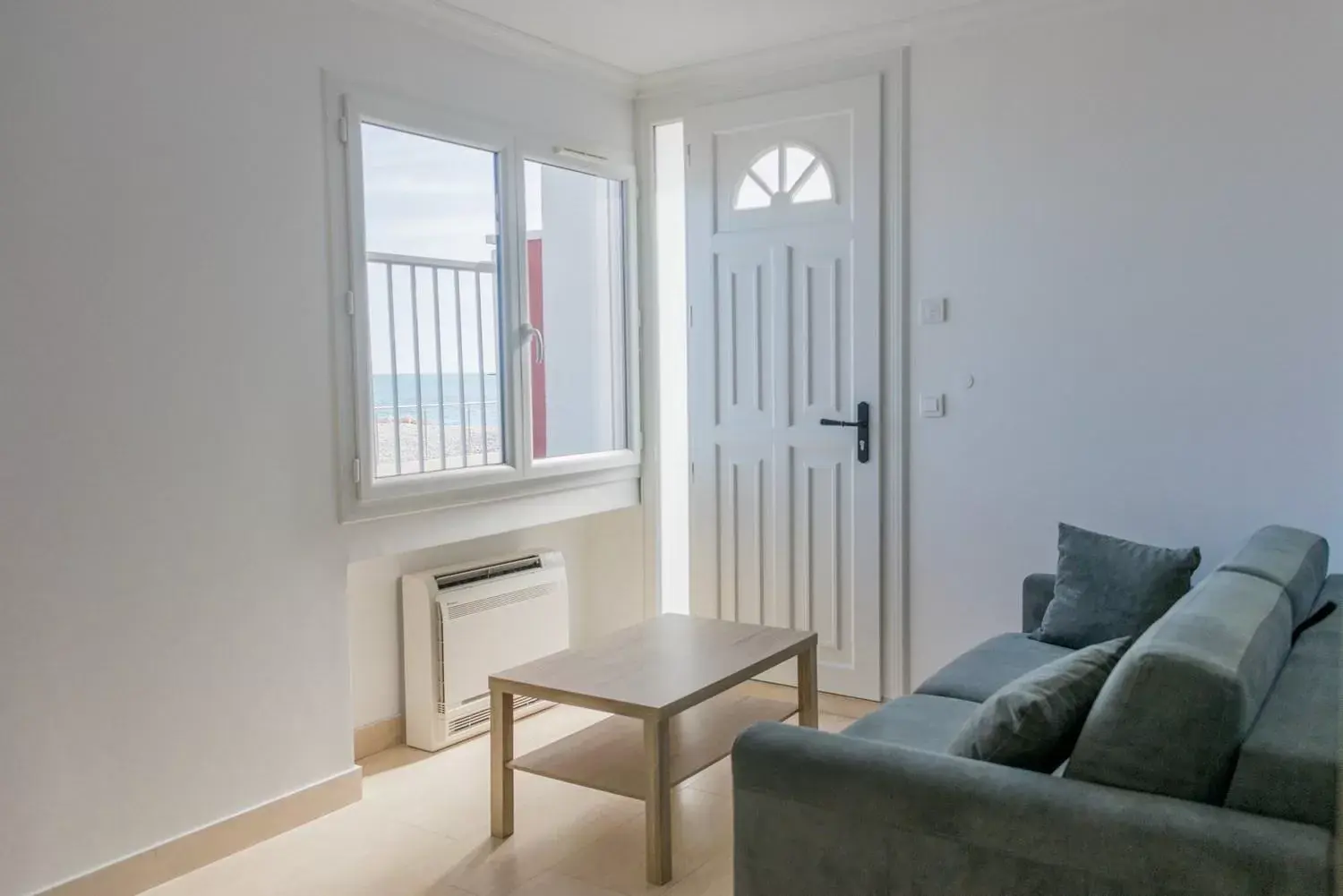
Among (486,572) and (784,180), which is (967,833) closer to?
(486,572)

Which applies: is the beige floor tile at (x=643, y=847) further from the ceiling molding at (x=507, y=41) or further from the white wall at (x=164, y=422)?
the ceiling molding at (x=507, y=41)

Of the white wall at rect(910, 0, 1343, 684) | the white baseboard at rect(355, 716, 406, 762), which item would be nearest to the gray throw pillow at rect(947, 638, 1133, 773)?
the white wall at rect(910, 0, 1343, 684)

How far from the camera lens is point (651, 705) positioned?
8.48 feet

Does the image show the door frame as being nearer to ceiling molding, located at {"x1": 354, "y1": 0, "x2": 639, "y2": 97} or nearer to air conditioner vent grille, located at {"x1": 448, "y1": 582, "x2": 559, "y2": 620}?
ceiling molding, located at {"x1": 354, "y1": 0, "x2": 639, "y2": 97}

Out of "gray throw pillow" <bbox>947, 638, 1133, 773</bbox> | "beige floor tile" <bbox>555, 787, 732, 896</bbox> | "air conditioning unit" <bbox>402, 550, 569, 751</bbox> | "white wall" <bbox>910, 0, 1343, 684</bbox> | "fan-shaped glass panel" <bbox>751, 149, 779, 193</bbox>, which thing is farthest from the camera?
"fan-shaped glass panel" <bbox>751, 149, 779, 193</bbox>

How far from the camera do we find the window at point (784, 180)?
3971 millimetres

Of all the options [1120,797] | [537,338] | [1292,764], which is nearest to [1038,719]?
[1120,797]

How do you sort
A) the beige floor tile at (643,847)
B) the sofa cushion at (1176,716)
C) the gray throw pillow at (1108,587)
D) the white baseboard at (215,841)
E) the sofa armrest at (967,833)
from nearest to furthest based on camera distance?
the sofa armrest at (967,833) → the sofa cushion at (1176,716) → the white baseboard at (215,841) → the beige floor tile at (643,847) → the gray throw pillow at (1108,587)

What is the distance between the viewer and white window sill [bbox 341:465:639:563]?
10.7ft

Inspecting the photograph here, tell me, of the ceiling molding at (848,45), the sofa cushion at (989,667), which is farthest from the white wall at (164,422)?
the sofa cushion at (989,667)

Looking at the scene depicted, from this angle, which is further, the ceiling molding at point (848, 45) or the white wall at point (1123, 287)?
the ceiling molding at point (848, 45)

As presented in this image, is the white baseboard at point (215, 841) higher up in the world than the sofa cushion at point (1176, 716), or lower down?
lower down

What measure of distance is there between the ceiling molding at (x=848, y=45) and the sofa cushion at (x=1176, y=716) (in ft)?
8.25

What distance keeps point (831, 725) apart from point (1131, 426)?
56.5 inches
